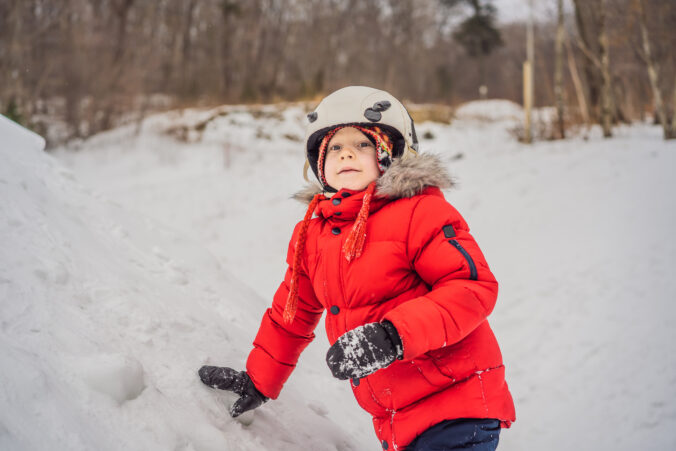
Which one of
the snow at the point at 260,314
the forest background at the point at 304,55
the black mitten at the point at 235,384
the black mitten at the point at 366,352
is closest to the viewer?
the black mitten at the point at 366,352

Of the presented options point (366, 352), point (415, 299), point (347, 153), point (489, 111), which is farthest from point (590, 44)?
point (366, 352)

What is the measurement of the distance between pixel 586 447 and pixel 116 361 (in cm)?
259

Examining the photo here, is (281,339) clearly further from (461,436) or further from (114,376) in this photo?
(461,436)

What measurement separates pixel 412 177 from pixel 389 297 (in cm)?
41

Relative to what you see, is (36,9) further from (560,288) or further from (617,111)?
(617,111)

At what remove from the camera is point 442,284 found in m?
1.25

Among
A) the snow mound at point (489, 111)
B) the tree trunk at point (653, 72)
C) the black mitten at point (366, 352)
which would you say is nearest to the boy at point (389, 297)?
the black mitten at point (366, 352)

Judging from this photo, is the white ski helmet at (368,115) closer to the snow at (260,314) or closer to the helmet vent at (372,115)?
the helmet vent at (372,115)

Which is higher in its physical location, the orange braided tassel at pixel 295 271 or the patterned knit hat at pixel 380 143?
the patterned knit hat at pixel 380 143

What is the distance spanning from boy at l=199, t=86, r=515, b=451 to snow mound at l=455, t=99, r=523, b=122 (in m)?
14.1

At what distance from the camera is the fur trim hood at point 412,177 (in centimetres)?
Answer: 143

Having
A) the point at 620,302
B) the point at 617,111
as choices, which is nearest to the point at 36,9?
the point at 620,302

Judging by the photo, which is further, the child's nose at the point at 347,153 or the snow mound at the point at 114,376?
the child's nose at the point at 347,153

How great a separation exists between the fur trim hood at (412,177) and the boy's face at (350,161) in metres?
0.10
